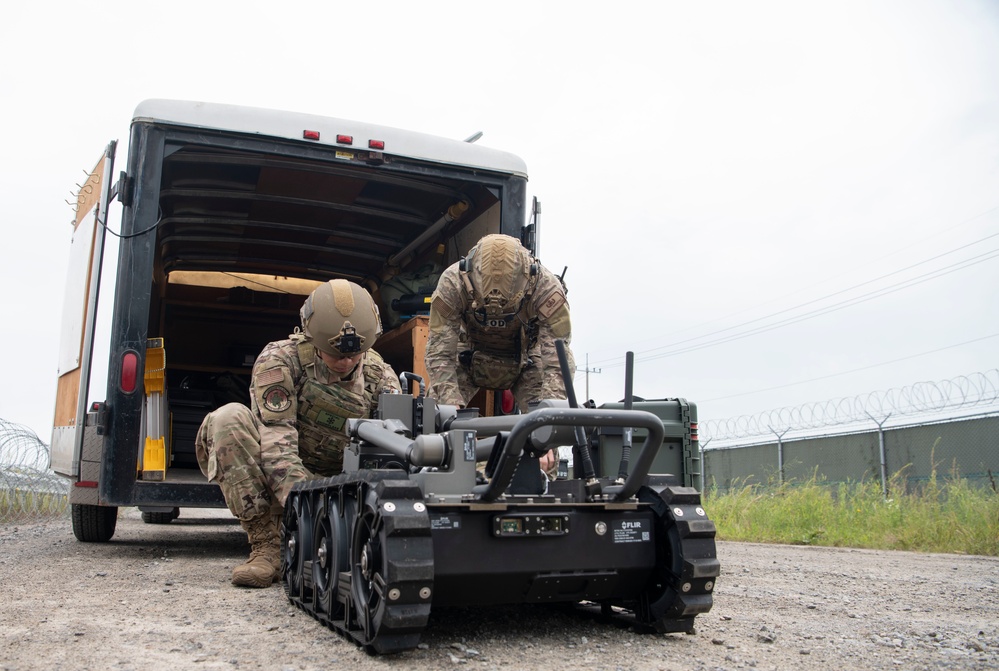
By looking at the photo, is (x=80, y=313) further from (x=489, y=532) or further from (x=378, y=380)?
(x=489, y=532)

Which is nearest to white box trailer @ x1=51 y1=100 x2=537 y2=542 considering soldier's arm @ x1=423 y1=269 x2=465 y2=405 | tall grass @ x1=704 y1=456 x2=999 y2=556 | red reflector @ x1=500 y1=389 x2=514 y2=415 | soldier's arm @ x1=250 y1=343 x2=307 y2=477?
red reflector @ x1=500 y1=389 x2=514 y2=415

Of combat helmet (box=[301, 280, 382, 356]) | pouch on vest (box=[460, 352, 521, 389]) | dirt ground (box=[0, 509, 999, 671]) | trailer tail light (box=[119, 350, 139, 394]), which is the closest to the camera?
dirt ground (box=[0, 509, 999, 671])

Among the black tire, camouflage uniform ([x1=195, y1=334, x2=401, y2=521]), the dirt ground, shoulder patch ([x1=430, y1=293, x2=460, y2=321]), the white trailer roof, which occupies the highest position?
the white trailer roof

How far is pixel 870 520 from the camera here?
9758 millimetres

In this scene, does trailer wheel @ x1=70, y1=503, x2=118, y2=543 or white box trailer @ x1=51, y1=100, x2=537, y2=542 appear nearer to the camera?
white box trailer @ x1=51, y1=100, x2=537, y2=542

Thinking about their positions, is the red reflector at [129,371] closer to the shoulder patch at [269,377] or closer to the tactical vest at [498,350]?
the shoulder patch at [269,377]

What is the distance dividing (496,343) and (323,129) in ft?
6.15

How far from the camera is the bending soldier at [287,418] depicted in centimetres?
455

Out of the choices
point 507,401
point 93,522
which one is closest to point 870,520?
point 507,401

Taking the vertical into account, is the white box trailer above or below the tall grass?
above

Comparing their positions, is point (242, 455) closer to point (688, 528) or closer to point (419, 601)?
point (419, 601)

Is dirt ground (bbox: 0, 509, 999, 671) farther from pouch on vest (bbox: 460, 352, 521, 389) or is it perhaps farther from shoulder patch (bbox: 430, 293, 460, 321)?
shoulder patch (bbox: 430, 293, 460, 321)

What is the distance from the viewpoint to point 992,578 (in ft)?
18.8

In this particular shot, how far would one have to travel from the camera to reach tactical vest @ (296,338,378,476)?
4.95 meters
